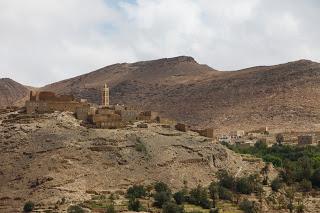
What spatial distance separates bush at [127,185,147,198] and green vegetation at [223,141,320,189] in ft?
21.2

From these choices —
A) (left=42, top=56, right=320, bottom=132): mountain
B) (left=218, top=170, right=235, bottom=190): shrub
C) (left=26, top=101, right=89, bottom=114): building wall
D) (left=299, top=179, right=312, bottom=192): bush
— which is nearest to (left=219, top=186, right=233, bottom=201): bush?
(left=218, top=170, right=235, bottom=190): shrub

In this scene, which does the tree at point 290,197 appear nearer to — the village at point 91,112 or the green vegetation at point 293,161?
the green vegetation at point 293,161

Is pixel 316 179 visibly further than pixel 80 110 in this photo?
Yes

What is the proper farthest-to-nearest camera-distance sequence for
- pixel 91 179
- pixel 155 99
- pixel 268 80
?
pixel 155 99
pixel 268 80
pixel 91 179

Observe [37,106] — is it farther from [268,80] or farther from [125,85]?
[125,85]

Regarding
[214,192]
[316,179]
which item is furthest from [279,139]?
[214,192]

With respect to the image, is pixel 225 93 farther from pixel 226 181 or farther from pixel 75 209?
pixel 75 209

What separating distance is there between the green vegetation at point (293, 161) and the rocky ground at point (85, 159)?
316 cm

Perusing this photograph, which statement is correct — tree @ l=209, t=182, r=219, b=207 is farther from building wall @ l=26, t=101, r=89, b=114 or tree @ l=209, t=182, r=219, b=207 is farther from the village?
building wall @ l=26, t=101, r=89, b=114

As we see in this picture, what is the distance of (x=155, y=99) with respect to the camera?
440 ft

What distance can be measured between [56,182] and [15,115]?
9674 millimetres

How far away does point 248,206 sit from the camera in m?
49.5

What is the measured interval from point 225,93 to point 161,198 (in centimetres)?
7779

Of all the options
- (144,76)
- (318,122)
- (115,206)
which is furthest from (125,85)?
(115,206)
